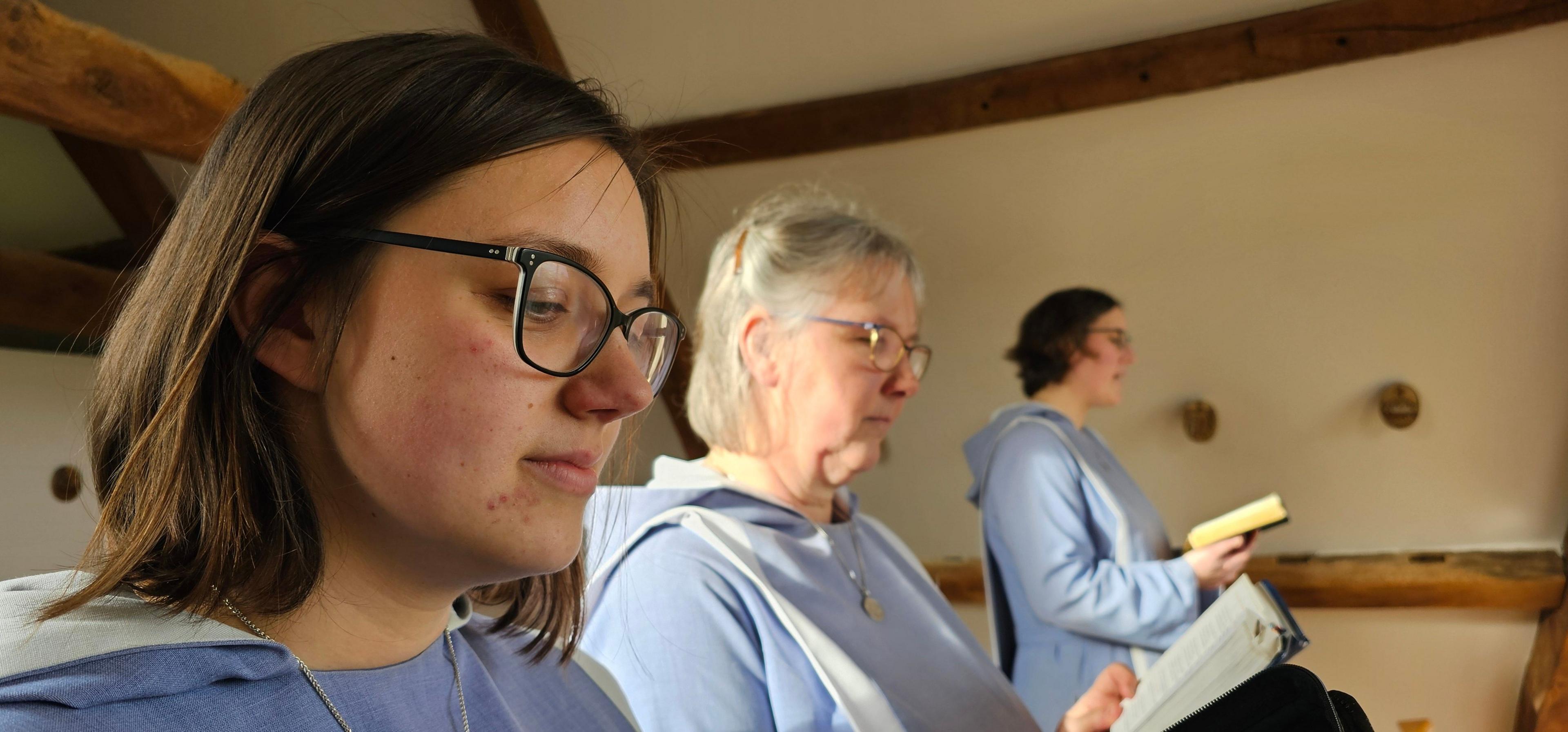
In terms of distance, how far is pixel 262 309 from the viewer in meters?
0.74

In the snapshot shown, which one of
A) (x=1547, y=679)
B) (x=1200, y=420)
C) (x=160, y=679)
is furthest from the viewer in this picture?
(x=1200, y=420)

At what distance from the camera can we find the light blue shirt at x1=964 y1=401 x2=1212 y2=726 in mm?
2502

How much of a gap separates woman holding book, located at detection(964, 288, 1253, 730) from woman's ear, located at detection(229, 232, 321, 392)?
213cm

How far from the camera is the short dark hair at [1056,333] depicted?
3230 mm

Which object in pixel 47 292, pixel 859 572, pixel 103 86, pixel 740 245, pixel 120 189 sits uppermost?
pixel 120 189

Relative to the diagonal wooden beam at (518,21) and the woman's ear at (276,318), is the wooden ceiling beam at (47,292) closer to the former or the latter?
the diagonal wooden beam at (518,21)

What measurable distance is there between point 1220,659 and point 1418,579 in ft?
11.9

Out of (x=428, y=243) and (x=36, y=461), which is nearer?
(x=428, y=243)

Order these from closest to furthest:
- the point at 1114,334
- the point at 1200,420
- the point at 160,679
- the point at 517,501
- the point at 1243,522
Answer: the point at 160,679 < the point at 517,501 < the point at 1243,522 < the point at 1114,334 < the point at 1200,420

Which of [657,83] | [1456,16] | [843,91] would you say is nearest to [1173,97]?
[1456,16]

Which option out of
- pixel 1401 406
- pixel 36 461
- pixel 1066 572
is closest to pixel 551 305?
pixel 1066 572

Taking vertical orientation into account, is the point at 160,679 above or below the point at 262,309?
below

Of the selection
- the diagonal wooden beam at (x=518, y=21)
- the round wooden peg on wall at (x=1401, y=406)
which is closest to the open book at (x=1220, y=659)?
the diagonal wooden beam at (x=518, y=21)

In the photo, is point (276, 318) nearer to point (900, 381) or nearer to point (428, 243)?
point (428, 243)
